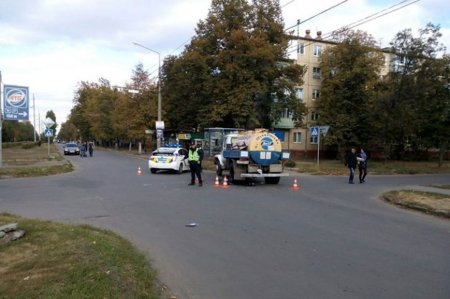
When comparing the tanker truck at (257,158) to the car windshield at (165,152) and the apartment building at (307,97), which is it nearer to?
the car windshield at (165,152)

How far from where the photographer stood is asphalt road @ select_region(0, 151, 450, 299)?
5.91 m

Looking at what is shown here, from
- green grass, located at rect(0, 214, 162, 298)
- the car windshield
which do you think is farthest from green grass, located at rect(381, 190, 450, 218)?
the car windshield

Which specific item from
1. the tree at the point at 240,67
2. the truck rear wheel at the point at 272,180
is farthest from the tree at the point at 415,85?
the truck rear wheel at the point at 272,180

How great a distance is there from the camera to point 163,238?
8.59 metres

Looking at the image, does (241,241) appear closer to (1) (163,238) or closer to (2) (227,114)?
(1) (163,238)

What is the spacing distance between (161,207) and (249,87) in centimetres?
2807

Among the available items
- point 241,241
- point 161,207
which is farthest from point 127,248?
point 161,207

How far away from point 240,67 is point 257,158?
20.6 m

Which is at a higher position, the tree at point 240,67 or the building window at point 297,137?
the tree at point 240,67

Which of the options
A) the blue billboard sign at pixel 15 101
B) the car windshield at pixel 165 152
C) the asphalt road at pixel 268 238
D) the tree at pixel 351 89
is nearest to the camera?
the asphalt road at pixel 268 238

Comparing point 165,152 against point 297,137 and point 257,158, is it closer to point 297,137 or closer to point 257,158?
point 257,158

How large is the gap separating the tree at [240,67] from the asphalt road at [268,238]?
23744 millimetres

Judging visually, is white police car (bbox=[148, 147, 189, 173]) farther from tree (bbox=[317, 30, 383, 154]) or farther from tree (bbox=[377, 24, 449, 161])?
tree (bbox=[317, 30, 383, 154])

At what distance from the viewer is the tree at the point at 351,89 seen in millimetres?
48750
